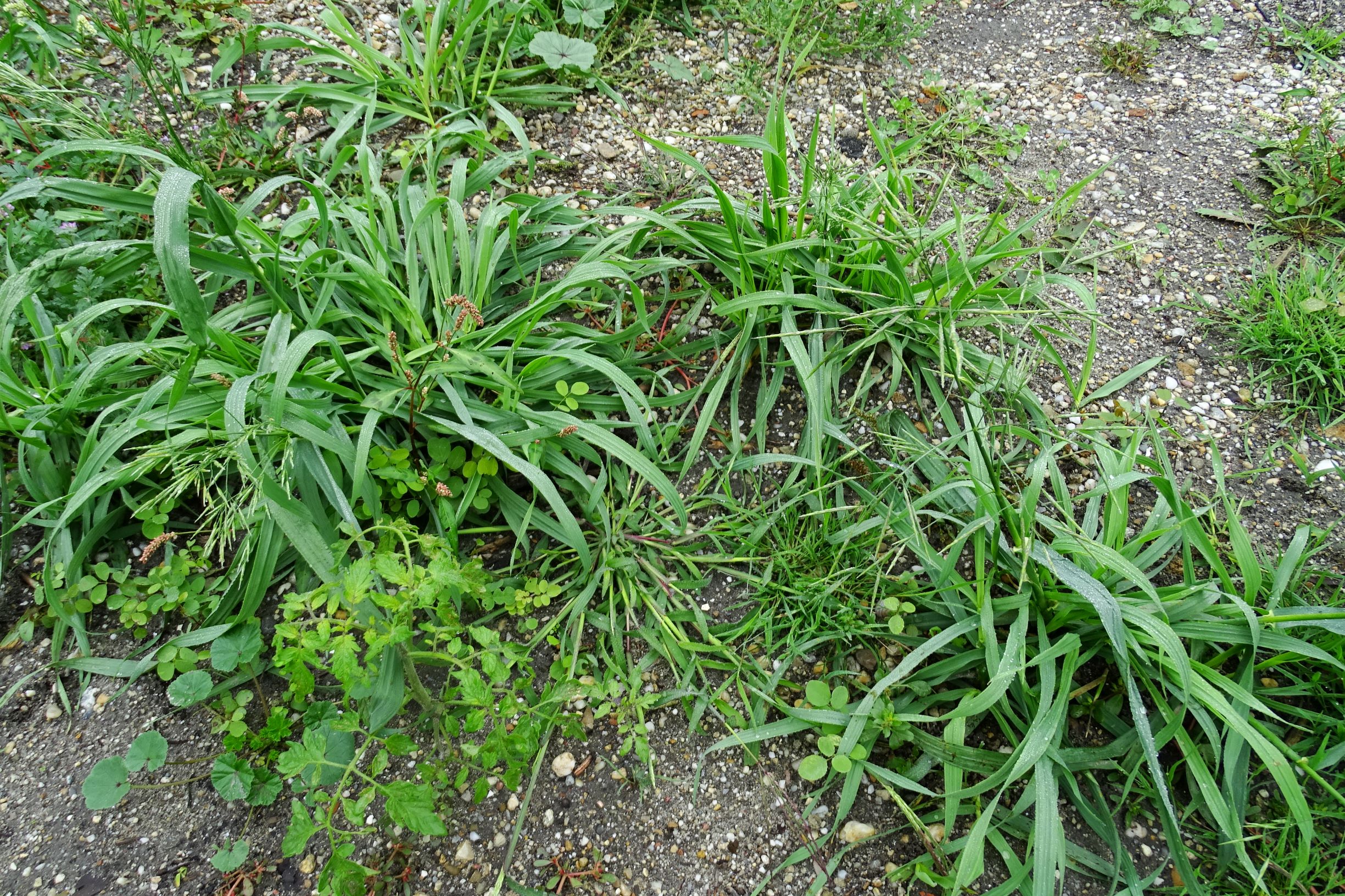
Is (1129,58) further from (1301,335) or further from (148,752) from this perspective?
(148,752)

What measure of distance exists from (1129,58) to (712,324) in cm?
206

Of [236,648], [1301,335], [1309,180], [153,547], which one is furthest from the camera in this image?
[1309,180]

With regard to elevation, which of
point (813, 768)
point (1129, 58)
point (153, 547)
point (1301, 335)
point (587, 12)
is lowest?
point (813, 768)

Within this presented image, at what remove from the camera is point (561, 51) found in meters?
2.76

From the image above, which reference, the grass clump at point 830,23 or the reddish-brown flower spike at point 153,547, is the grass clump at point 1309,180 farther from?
the reddish-brown flower spike at point 153,547

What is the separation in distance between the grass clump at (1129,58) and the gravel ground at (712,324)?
41mm

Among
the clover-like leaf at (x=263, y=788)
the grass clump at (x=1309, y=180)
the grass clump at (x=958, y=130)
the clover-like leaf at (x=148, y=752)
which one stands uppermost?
the grass clump at (x=958, y=130)

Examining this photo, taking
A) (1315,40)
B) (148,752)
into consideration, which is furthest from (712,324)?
(1315,40)

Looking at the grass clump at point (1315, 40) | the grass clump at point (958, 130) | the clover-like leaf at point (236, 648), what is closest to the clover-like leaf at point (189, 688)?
the clover-like leaf at point (236, 648)

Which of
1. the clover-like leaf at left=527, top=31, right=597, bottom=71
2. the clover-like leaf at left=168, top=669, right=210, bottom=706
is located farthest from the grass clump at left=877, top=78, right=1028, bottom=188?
the clover-like leaf at left=168, top=669, right=210, bottom=706

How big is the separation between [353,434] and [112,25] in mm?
1916

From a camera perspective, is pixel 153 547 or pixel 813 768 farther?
pixel 813 768

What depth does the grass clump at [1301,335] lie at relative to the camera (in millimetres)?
2299

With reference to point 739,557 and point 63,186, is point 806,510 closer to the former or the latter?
point 739,557
